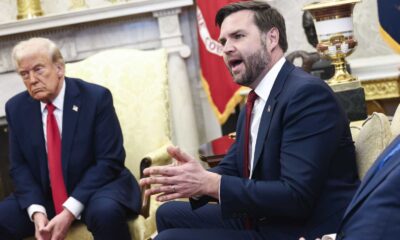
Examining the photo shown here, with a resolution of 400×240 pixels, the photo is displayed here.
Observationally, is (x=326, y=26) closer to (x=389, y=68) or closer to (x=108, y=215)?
(x=389, y=68)

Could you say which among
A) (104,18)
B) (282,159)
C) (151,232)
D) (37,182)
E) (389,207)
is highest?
(104,18)

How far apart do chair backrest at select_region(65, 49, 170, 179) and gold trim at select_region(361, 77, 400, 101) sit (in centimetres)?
111

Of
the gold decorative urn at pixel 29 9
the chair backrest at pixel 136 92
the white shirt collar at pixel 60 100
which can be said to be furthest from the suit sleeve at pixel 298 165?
the gold decorative urn at pixel 29 9

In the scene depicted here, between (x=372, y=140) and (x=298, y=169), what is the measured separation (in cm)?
29

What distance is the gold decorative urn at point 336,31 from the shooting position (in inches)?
112

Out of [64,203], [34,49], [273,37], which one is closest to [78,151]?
[64,203]

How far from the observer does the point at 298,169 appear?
1.86 metres

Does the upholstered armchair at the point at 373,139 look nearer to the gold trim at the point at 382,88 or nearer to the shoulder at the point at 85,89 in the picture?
the shoulder at the point at 85,89

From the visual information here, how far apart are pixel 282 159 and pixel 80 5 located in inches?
114

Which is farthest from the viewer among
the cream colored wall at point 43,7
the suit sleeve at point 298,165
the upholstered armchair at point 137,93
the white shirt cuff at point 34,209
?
the cream colored wall at point 43,7

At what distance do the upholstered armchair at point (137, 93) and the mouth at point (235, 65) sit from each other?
1082mm

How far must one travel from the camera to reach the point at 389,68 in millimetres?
3680

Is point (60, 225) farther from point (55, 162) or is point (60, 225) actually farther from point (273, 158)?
point (273, 158)

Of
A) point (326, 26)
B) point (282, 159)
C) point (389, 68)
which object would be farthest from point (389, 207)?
point (389, 68)
